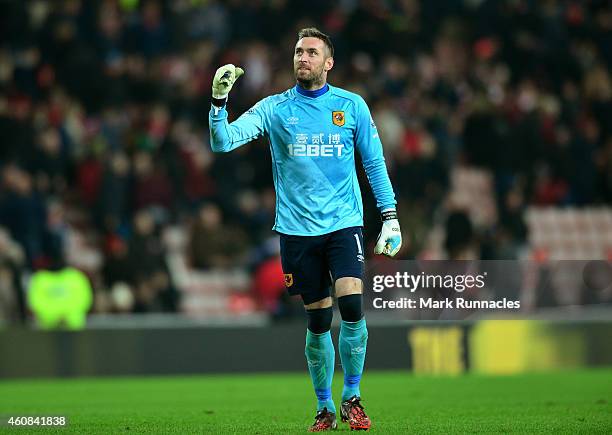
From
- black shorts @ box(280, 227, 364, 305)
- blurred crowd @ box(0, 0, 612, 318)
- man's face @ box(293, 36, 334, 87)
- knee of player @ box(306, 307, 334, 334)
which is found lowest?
knee of player @ box(306, 307, 334, 334)

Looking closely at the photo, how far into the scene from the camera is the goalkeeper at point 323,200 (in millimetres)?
8586

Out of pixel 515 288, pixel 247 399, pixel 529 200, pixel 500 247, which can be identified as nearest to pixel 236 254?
pixel 500 247

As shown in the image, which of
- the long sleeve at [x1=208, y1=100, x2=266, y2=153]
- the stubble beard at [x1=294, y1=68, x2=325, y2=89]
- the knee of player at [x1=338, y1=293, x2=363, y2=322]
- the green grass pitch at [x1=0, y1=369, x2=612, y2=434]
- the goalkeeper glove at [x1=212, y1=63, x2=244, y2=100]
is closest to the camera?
the goalkeeper glove at [x1=212, y1=63, x2=244, y2=100]

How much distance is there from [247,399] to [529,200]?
10.0 meters

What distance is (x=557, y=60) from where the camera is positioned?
23.3 meters

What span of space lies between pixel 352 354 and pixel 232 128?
5.52 ft

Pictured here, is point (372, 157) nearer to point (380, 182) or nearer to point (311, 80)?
point (380, 182)

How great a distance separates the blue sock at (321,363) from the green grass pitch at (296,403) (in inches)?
10.5

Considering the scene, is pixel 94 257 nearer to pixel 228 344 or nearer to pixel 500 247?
pixel 228 344

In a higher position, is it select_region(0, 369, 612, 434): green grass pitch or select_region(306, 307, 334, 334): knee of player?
select_region(306, 307, 334, 334): knee of player

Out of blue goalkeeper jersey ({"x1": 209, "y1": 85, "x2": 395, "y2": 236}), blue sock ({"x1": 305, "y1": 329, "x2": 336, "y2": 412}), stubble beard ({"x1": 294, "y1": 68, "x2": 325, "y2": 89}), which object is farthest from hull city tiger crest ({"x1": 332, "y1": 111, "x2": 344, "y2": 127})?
blue sock ({"x1": 305, "y1": 329, "x2": 336, "y2": 412})

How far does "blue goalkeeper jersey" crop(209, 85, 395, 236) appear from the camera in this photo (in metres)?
8.62

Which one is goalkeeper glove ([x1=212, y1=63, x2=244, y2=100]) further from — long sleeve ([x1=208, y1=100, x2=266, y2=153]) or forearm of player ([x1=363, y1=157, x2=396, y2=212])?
forearm of player ([x1=363, y1=157, x2=396, y2=212])

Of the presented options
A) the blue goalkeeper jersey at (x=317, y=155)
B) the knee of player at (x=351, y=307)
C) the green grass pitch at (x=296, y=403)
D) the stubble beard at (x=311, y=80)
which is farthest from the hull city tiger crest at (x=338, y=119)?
the green grass pitch at (x=296, y=403)
